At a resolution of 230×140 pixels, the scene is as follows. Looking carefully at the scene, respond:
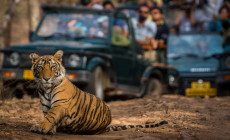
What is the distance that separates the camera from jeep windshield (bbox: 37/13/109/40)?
9.97 m

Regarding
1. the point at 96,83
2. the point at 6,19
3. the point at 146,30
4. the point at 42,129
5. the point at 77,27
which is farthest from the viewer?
the point at 146,30

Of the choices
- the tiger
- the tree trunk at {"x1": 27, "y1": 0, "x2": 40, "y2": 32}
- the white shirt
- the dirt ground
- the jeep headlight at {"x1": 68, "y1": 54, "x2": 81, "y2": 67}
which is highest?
the tree trunk at {"x1": 27, "y1": 0, "x2": 40, "y2": 32}

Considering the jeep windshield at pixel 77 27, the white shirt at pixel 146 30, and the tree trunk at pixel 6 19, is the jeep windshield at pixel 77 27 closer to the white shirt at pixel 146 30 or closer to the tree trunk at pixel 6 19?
the tree trunk at pixel 6 19

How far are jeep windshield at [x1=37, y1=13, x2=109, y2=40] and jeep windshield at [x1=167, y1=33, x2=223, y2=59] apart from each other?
497 cm

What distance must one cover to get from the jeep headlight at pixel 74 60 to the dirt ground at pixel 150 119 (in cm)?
89

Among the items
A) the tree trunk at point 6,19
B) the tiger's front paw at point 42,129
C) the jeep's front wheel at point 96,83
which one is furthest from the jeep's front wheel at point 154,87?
the tiger's front paw at point 42,129

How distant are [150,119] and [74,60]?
7.83 ft

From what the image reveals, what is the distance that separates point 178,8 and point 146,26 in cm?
474

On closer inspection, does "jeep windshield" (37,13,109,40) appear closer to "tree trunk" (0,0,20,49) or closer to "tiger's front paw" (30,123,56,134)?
"tree trunk" (0,0,20,49)

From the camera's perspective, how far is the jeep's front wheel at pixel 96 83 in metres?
8.88

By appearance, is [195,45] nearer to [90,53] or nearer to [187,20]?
[187,20]

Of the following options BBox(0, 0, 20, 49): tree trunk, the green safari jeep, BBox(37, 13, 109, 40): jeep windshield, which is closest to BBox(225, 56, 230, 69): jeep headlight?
the green safari jeep

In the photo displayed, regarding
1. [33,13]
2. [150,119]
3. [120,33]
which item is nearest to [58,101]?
[150,119]

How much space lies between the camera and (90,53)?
8.91 metres
